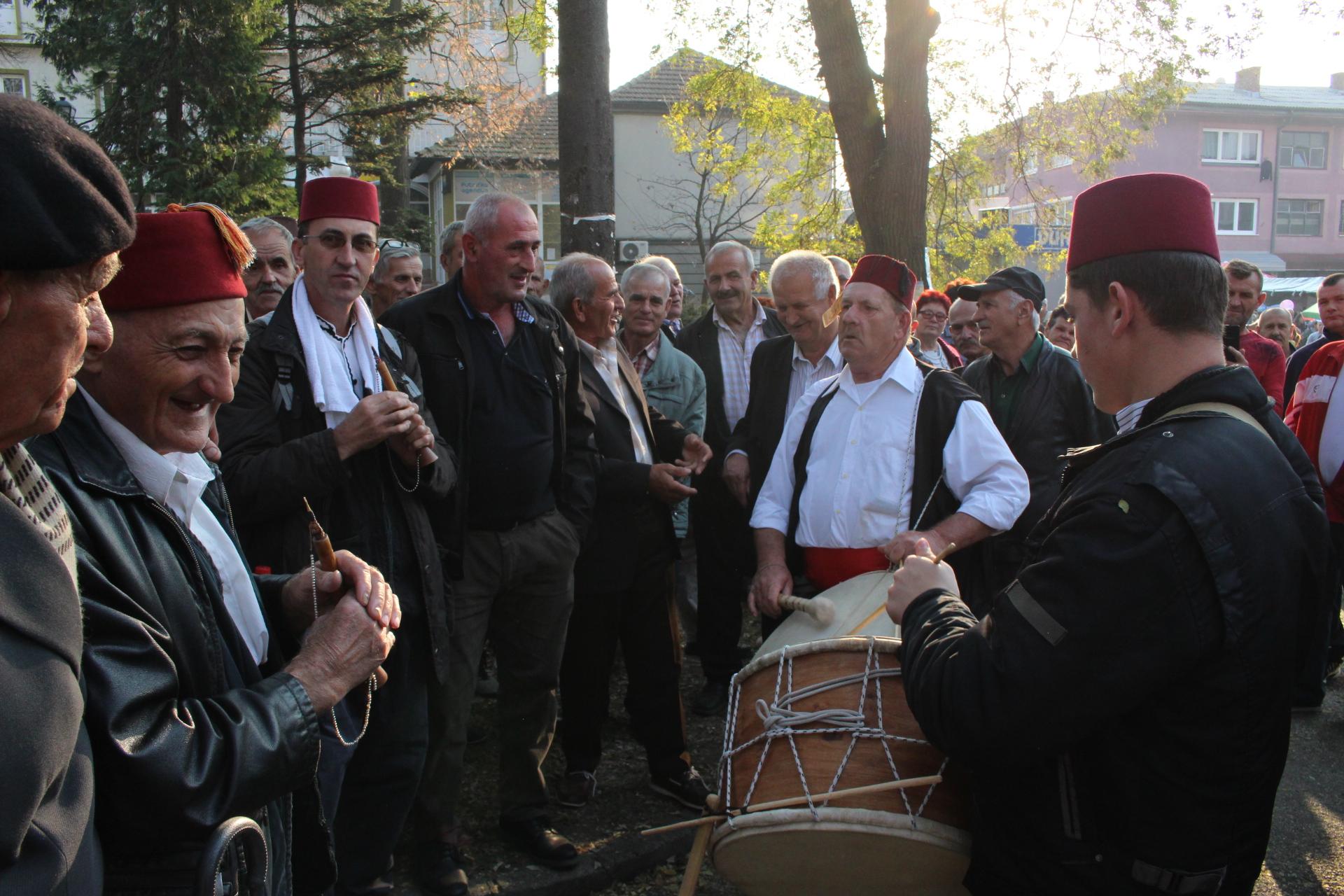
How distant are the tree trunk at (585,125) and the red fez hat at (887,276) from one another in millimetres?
2487

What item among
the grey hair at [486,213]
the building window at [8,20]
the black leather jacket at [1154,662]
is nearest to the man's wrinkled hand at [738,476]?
the grey hair at [486,213]

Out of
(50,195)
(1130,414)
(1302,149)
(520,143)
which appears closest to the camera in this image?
(50,195)

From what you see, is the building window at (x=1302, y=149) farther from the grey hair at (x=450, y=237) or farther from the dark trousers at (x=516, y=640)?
the dark trousers at (x=516, y=640)

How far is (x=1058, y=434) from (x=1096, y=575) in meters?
3.90

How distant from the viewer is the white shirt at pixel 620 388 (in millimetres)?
4629

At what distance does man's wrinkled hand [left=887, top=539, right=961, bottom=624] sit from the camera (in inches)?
89.2

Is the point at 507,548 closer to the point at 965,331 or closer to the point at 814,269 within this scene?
the point at 814,269

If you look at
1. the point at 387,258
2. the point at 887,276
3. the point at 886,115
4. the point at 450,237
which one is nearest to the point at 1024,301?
the point at 887,276

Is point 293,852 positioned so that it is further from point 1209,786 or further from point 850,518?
point 850,518

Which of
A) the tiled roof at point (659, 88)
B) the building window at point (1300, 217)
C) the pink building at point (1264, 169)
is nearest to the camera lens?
the tiled roof at point (659, 88)

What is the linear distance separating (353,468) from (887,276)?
6.86 feet

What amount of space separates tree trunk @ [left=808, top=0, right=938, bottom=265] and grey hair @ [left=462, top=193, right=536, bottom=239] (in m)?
7.45

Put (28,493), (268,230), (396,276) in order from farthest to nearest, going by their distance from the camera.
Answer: (396,276) → (268,230) → (28,493)

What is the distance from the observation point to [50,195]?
4.00ft
